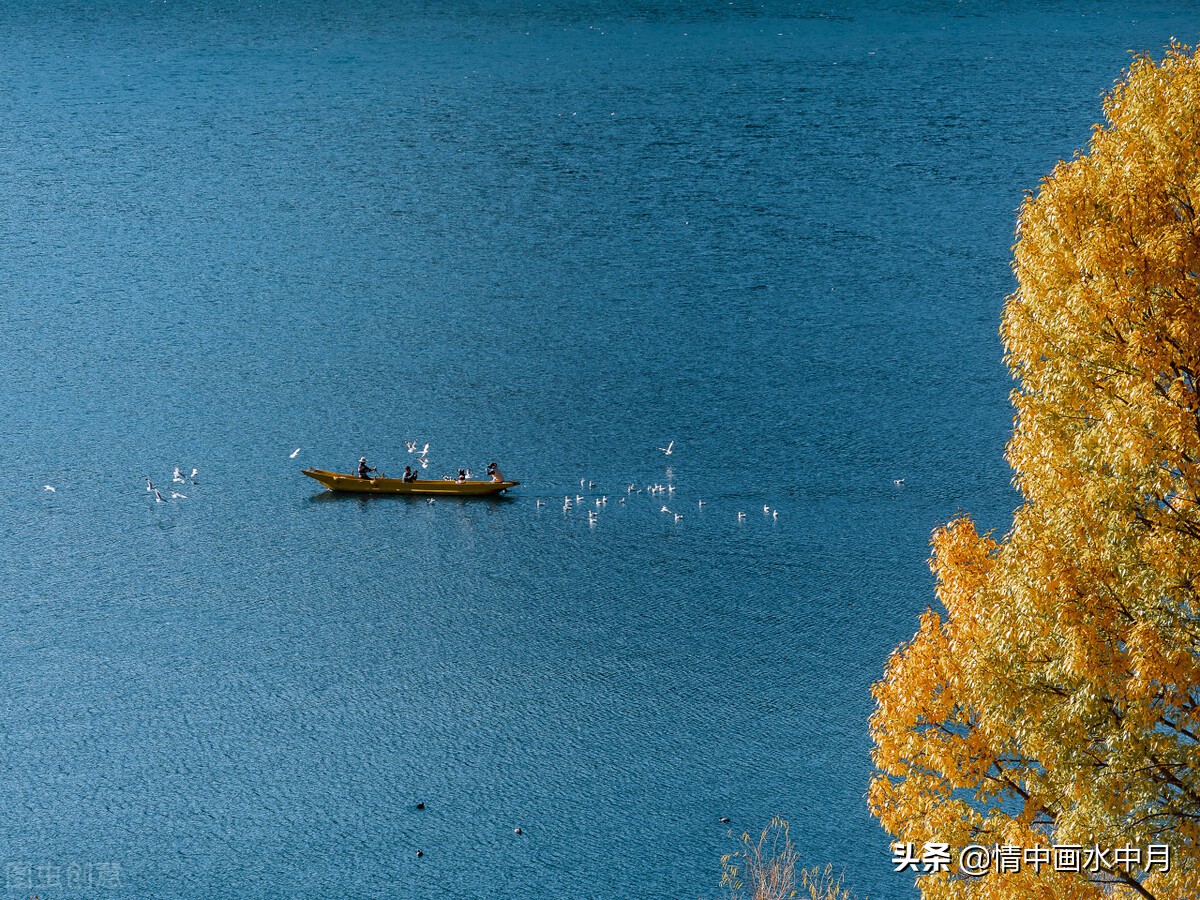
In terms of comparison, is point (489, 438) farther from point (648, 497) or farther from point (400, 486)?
point (648, 497)

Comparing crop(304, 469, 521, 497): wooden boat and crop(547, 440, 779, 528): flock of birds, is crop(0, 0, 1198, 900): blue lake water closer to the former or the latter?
crop(547, 440, 779, 528): flock of birds

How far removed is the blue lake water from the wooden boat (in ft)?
1.78

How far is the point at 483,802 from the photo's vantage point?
31.6 metres

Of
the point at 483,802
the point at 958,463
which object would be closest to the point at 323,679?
the point at 483,802

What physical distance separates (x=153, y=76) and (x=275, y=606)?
2594 inches

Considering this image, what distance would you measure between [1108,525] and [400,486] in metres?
33.0

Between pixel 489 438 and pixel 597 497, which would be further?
pixel 489 438

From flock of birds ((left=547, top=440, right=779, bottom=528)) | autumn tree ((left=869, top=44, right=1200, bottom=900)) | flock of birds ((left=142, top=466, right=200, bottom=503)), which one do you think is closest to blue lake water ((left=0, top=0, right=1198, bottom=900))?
flock of birds ((left=547, top=440, right=779, bottom=528))

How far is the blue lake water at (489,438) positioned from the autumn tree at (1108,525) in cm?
1355

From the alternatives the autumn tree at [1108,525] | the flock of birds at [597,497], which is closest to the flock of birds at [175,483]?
the flock of birds at [597,497]

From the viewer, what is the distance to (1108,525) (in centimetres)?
1556

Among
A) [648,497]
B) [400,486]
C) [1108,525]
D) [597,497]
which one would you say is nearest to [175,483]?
[400,486]

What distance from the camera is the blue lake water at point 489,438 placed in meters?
31.7

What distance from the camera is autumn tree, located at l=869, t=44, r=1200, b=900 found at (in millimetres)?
15188
